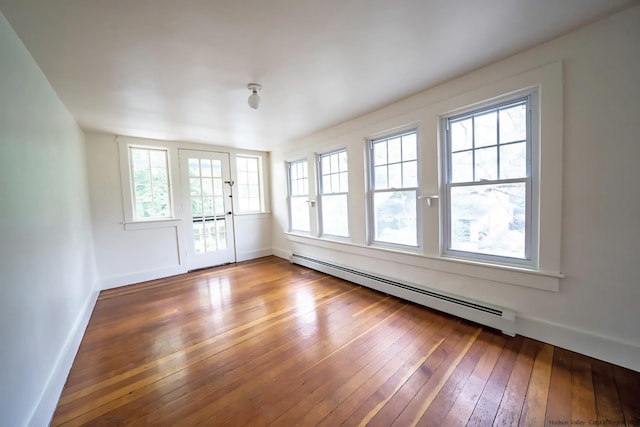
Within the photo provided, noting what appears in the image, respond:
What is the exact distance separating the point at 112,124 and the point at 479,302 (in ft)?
16.0

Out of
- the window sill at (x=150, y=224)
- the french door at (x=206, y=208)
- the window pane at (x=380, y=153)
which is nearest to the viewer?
the window pane at (x=380, y=153)

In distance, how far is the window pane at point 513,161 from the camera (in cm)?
203

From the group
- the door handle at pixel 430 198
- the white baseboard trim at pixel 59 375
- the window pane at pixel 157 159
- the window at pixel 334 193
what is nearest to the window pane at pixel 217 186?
the window pane at pixel 157 159

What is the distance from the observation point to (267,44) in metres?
1.71

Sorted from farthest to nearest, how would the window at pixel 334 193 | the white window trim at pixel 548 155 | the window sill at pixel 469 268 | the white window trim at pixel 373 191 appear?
the window at pixel 334 193 < the white window trim at pixel 373 191 < the window sill at pixel 469 268 < the white window trim at pixel 548 155

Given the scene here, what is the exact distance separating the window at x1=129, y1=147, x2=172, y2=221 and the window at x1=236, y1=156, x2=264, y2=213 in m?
1.29

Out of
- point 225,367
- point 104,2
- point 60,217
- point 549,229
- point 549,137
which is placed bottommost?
point 225,367

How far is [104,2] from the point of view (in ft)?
4.23

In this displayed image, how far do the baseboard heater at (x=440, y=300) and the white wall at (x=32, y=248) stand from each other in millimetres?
2923

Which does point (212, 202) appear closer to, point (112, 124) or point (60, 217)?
point (112, 124)

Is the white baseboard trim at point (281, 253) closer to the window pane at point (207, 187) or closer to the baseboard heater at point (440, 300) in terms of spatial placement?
the baseboard heater at point (440, 300)

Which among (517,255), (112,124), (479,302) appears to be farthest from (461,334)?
(112,124)

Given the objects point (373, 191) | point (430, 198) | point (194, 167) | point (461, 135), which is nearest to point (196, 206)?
point (194, 167)

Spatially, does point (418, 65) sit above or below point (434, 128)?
above
